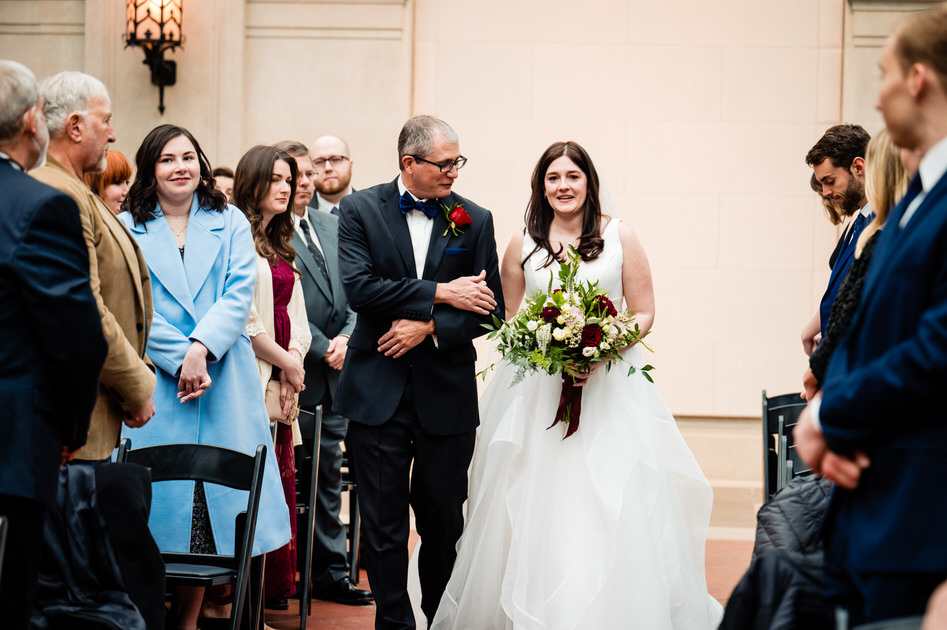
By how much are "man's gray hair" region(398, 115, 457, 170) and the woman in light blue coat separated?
81 centimetres

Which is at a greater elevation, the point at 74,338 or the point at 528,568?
the point at 74,338

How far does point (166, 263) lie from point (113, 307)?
0.81 metres

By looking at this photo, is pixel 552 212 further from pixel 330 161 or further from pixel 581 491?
pixel 330 161

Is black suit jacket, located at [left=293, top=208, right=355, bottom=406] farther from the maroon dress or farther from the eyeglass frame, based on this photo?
the eyeglass frame

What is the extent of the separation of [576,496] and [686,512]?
1.93 ft

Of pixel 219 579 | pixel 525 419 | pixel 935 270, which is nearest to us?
pixel 935 270

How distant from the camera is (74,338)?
2422 mm

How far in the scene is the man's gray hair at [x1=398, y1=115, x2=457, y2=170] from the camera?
13.5ft

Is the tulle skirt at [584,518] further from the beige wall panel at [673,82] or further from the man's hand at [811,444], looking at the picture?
the beige wall panel at [673,82]

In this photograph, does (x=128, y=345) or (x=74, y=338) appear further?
(x=128, y=345)

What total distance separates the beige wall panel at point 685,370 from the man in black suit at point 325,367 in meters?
3.10

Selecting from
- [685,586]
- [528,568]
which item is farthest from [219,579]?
[685,586]

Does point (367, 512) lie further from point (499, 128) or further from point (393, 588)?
point (499, 128)

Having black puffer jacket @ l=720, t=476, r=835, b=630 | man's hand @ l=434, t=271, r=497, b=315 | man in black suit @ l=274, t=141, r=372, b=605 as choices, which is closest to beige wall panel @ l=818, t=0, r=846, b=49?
man in black suit @ l=274, t=141, r=372, b=605
